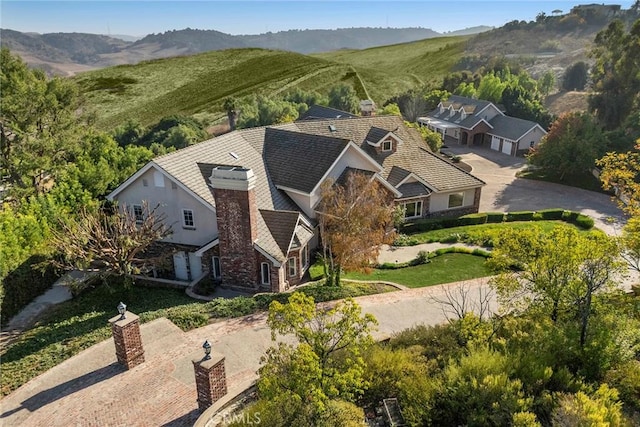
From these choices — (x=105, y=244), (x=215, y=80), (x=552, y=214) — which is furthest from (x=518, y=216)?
(x=215, y=80)

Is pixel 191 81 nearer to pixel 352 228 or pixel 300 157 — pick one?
pixel 300 157

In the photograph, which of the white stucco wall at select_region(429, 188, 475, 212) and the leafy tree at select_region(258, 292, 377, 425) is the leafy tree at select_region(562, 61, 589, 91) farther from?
the leafy tree at select_region(258, 292, 377, 425)

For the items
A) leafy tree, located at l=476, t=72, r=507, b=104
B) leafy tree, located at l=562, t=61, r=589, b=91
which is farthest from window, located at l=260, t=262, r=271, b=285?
leafy tree, located at l=562, t=61, r=589, b=91

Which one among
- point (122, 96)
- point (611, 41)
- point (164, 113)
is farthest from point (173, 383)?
point (122, 96)

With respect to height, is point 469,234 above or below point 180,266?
below

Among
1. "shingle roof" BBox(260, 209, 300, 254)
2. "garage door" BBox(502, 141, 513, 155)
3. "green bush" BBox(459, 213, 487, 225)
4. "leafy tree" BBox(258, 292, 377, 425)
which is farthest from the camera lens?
"garage door" BBox(502, 141, 513, 155)

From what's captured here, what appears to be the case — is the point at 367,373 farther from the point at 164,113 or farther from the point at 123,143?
the point at 164,113
